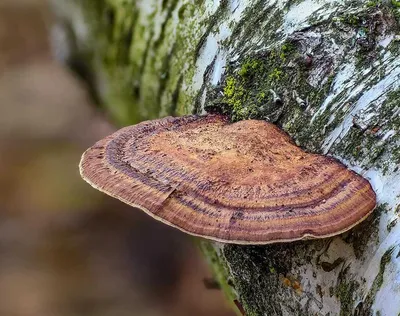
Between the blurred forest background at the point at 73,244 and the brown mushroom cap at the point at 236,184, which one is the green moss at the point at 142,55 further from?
the blurred forest background at the point at 73,244

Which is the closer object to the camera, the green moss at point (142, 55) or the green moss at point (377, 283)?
the green moss at point (377, 283)

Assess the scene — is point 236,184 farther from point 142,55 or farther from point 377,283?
point 142,55

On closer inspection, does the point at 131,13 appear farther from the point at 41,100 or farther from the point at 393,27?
the point at 41,100

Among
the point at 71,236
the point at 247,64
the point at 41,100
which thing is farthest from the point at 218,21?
the point at 41,100

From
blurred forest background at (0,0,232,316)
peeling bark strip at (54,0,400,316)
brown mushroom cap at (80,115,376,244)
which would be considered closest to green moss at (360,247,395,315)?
peeling bark strip at (54,0,400,316)

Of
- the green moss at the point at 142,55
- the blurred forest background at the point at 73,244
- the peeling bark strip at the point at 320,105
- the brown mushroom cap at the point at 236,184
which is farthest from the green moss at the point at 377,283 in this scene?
the blurred forest background at the point at 73,244

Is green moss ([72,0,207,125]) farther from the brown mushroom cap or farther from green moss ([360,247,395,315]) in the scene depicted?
green moss ([360,247,395,315])

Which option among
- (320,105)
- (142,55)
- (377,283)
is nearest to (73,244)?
(142,55)
